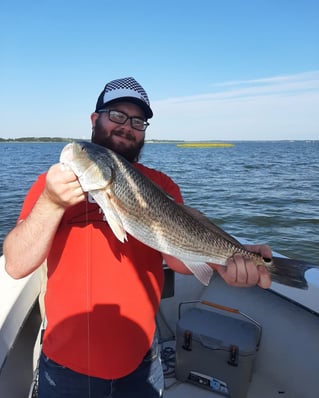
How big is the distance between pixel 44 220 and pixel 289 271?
1891mm

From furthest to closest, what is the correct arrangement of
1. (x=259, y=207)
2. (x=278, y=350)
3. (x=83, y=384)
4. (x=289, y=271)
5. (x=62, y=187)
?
1. (x=259, y=207)
2. (x=278, y=350)
3. (x=289, y=271)
4. (x=83, y=384)
5. (x=62, y=187)

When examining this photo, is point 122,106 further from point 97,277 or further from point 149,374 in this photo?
point 149,374

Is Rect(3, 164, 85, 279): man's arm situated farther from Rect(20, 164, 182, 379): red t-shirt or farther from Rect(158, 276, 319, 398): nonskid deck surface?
Rect(158, 276, 319, 398): nonskid deck surface

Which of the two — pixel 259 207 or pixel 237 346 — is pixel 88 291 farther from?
→ pixel 259 207

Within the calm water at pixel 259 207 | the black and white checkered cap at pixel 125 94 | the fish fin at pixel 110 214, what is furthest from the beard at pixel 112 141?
the calm water at pixel 259 207

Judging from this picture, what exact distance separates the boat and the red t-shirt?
1166mm

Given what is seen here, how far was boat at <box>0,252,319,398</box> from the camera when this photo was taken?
3754 mm

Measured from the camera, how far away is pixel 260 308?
179 inches

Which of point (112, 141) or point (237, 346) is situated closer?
point (112, 141)

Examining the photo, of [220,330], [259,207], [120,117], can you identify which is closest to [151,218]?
[120,117]

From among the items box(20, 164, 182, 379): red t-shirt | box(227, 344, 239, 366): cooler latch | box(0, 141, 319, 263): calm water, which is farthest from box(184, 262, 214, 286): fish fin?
box(0, 141, 319, 263): calm water

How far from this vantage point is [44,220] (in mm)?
2234

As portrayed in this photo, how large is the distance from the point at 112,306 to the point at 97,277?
0.74 feet

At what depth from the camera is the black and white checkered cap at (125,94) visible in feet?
9.62
